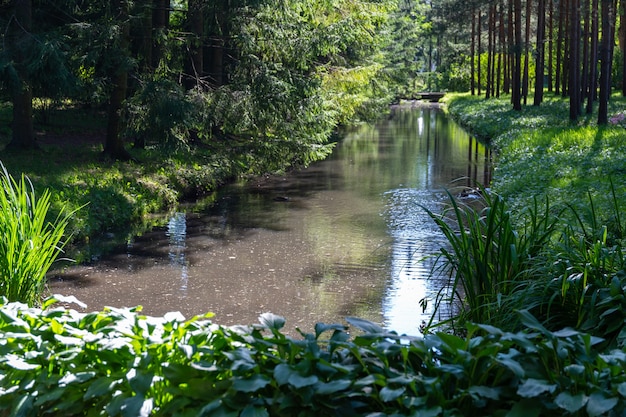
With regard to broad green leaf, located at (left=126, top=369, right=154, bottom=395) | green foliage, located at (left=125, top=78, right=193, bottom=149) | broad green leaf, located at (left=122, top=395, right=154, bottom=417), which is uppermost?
green foliage, located at (left=125, top=78, right=193, bottom=149)

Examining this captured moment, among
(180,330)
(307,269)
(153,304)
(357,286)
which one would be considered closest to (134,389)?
(180,330)

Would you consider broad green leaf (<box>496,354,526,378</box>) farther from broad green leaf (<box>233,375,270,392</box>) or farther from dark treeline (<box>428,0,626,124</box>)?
dark treeline (<box>428,0,626,124</box>)

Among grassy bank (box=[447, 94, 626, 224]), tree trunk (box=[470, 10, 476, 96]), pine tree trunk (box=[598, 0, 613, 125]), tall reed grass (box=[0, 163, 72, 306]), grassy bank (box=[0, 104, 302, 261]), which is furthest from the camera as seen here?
tree trunk (box=[470, 10, 476, 96])

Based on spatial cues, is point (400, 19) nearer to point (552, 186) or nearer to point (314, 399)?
point (552, 186)

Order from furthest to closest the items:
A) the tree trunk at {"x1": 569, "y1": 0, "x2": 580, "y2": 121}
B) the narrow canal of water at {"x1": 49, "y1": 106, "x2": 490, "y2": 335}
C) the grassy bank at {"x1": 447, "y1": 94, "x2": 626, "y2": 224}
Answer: the tree trunk at {"x1": 569, "y1": 0, "x2": 580, "y2": 121}, the grassy bank at {"x1": 447, "y1": 94, "x2": 626, "y2": 224}, the narrow canal of water at {"x1": 49, "y1": 106, "x2": 490, "y2": 335}

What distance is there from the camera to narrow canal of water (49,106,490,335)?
769 cm

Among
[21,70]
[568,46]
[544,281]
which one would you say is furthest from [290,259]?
[568,46]

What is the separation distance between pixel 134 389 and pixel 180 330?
1.46 feet

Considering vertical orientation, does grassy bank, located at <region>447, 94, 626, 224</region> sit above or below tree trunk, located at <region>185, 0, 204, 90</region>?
below

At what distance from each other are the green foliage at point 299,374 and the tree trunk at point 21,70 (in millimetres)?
Answer: 11052

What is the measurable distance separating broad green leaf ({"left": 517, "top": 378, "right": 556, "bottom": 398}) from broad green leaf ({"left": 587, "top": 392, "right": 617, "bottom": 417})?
13 cm

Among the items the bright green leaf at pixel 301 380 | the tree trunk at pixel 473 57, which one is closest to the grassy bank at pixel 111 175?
the bright green leaf at pixel 301 380

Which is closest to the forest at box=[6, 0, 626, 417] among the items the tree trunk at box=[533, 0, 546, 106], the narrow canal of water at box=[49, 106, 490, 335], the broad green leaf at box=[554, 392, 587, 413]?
the broad green leaf at box=[554, 392, 587, 413]

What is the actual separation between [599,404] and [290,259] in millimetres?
7491
